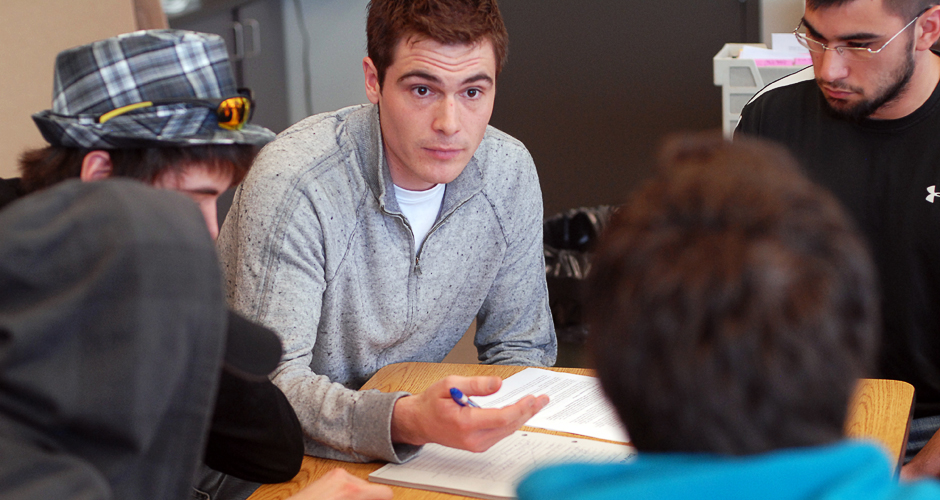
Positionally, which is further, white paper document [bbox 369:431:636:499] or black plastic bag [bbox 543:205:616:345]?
black plastic bag [bbox 543:205:616:345]

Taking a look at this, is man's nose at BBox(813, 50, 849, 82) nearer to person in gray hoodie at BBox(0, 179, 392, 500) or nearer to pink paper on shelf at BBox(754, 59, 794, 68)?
pink paper on shelf at BBox(754, 59, 794, 68)

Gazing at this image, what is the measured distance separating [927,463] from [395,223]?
102 cm

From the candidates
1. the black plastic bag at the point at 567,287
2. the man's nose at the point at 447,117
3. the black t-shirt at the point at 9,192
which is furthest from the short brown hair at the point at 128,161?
the black plastic bag at the point at 567,287

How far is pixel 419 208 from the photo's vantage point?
155cm

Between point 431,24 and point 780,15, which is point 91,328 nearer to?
point 431,24

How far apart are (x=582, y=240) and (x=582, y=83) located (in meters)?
0.85

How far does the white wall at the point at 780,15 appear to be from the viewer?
3.07 meters

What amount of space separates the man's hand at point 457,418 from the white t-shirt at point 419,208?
458 mm

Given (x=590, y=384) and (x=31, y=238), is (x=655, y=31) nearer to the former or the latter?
(x=590, y=384)

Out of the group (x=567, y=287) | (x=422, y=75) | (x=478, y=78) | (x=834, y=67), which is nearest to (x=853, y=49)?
(x=834, y=67)

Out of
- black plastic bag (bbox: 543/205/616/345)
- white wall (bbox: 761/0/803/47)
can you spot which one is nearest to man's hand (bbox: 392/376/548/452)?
black plastic bag (bbox: 543/205/616/345)

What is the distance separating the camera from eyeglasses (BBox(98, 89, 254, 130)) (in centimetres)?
94

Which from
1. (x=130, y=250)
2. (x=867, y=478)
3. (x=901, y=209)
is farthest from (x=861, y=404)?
(x=130, y=250)

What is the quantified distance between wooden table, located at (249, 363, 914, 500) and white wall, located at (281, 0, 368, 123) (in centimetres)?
287
